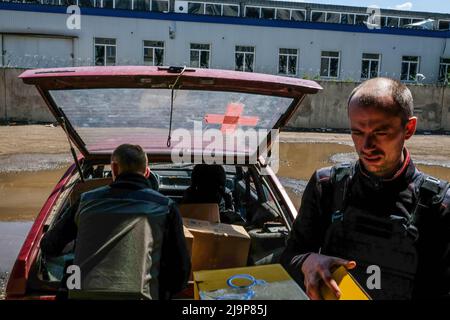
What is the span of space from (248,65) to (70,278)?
24.8m

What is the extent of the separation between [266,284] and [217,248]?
1.25m

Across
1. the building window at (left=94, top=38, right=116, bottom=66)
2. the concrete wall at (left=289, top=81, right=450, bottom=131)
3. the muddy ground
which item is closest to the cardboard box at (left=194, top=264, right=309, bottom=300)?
the muddy ground

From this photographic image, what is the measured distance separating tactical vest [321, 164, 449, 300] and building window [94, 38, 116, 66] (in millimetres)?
24508

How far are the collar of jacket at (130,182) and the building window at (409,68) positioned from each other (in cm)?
2862

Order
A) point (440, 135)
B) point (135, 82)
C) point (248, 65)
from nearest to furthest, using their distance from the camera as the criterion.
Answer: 1. point (135, 82)
2. point (440, 135)
3. point (248, 65)

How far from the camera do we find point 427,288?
1.45m

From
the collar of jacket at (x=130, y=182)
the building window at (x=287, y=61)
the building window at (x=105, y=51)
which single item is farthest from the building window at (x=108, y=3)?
the collar of jacket at (x=130, y=182)

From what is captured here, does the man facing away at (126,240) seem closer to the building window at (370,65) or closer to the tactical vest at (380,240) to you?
the tactical vest at (380,240)

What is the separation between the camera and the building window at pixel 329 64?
26998 mm

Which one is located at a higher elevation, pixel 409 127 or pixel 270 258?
pixel 409 127

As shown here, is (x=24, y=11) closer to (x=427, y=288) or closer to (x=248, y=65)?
(x=248, y=65)

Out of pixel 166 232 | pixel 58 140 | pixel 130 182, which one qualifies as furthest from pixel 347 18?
pixel 166 232
